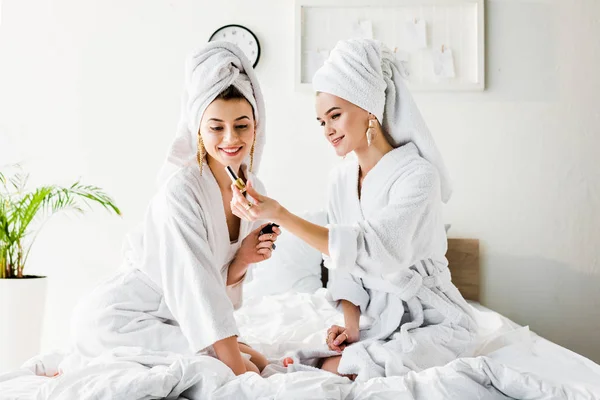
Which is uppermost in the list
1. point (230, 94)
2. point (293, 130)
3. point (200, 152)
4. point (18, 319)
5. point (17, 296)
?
point (293, 130)

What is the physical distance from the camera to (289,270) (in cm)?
288

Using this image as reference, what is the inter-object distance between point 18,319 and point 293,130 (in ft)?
5.14

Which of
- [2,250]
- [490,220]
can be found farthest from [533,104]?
[2,250]

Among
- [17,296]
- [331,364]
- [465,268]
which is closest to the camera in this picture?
[331,364]

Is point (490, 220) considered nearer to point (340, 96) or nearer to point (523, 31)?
point (523, 31)

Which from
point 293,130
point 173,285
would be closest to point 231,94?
point 173,285

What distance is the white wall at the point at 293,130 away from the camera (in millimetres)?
3215

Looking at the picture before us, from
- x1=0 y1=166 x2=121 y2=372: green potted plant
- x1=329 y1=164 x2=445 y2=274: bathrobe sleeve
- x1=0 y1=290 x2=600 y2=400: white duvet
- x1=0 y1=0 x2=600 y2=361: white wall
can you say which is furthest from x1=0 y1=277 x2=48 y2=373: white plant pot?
x1=329 y1=164 x2=445 y2=274: bathrobe sleeve

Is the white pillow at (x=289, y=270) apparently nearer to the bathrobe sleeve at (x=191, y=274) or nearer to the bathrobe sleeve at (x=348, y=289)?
the bathrobe sleeve at (x=348, y=289)

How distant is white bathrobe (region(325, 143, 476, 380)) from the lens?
1.48 metres

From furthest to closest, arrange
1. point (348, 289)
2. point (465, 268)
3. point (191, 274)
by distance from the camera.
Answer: point (465, 268)
point (348, 289)
point (191, 274)

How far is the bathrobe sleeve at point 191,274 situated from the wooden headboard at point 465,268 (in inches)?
73.2

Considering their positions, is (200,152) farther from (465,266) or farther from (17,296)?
(465,266)

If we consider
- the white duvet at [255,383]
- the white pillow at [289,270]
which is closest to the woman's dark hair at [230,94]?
the white duvet at [255,383]
